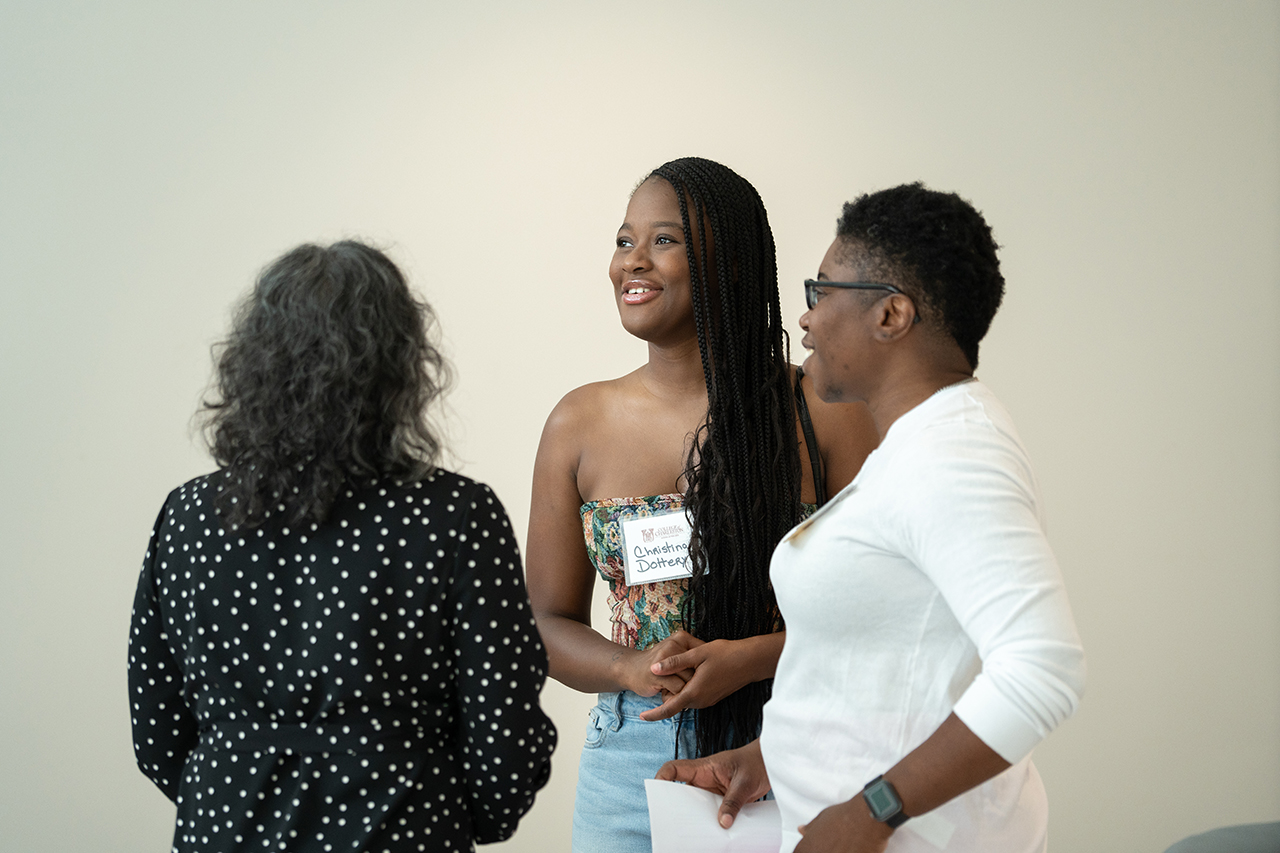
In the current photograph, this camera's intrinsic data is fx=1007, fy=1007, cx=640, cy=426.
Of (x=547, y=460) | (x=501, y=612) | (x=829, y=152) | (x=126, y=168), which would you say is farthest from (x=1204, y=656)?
(x=126, y=168)

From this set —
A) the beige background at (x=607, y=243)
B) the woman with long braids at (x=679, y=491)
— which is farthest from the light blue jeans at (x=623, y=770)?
the beige background at (x=607, y=243)

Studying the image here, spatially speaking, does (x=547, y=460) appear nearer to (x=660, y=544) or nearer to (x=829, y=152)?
(x=660, y=544)

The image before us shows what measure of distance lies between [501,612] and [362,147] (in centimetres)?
238

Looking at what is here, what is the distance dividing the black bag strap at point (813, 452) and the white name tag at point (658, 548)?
0.23 metres

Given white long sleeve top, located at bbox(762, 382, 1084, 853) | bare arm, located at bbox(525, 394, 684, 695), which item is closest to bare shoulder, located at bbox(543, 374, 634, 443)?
bare arm, located at bbox(525, 394, 684, 695)

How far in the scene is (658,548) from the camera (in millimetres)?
1657

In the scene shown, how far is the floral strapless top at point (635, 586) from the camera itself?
167 cm

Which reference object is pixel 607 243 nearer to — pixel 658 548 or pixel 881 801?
pixel 658 548

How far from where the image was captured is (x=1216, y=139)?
343 cm

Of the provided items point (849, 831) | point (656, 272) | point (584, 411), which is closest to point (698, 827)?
→ point (849, 831)

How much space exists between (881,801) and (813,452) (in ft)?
2.42

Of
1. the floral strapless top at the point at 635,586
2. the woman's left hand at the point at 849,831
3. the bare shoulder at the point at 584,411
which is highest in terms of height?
the bare shoulder at the point at 584,411

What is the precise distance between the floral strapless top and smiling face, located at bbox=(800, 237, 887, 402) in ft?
1.42

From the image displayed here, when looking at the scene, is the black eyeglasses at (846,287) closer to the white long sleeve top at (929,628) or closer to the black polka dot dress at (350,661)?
the white long sleeve top at (929,628)
